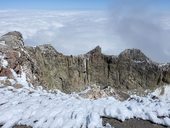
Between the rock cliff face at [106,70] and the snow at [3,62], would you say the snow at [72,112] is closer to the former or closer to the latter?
the snow at [3,62]

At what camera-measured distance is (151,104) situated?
12.0 m

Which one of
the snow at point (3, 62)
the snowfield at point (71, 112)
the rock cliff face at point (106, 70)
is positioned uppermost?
the snowfield at point (71, 112)

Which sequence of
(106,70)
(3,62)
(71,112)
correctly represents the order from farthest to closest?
(106,70) → (3,62) → (71,112)

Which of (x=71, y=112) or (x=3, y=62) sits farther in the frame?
(x=3, y=62)

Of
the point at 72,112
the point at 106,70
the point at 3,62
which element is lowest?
the point at 106,70

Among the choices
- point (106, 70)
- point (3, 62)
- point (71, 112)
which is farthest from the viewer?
point (106, 70)

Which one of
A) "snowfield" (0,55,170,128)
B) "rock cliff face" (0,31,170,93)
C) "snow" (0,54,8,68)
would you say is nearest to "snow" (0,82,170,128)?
"snowfield" (0,55,170,128)

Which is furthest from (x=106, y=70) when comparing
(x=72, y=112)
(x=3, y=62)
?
(x=72, y=112)

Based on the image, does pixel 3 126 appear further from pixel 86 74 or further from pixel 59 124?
pixel 86 74

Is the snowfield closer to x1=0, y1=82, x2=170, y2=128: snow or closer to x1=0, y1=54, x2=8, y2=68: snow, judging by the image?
x1=0, y1=82, x2=170, y2=128: snow

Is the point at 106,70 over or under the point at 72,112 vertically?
under

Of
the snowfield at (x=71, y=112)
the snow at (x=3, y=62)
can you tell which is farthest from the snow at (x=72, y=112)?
the snow at (x=3, y=62)

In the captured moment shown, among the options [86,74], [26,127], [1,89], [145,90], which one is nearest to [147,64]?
[145,90]

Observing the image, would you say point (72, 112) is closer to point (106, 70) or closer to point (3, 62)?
point (3, 62)
